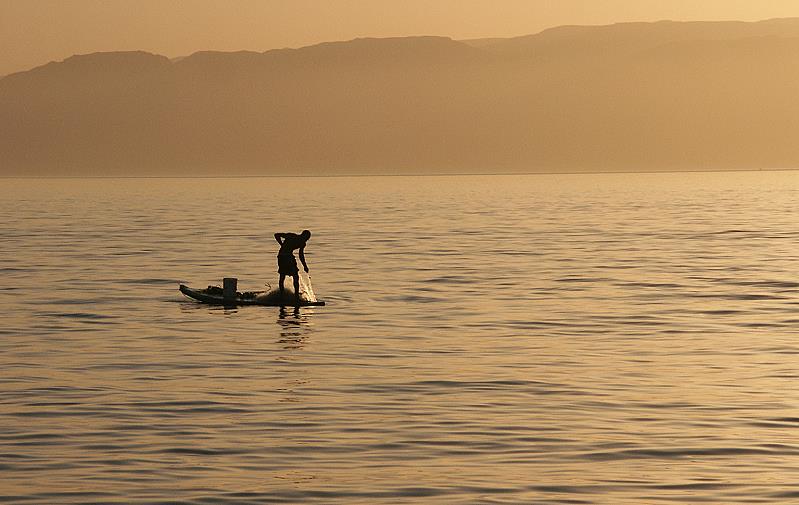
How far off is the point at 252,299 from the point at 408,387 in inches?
549

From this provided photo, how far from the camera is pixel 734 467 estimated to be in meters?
16.1

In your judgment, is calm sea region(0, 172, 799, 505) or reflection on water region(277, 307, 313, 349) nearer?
calm sea region(0, 172, 799, 505)

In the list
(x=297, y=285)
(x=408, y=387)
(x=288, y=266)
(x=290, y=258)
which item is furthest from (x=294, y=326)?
(x=408, y=387)

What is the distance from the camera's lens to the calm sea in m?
15.5

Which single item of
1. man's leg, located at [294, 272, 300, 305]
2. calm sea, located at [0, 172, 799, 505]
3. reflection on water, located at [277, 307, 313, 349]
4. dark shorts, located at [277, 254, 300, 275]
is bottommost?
reflection on water, located at [277, 307, 313, 349]

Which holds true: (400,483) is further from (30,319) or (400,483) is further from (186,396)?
(30,319)

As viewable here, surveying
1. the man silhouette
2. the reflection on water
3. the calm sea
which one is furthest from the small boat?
the calm sea

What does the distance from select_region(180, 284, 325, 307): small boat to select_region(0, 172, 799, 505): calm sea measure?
0.47 meters

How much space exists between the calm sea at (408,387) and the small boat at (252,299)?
470 millimetres

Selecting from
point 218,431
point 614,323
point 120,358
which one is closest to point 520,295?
point 614,323

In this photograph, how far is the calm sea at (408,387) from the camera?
15.5 meters

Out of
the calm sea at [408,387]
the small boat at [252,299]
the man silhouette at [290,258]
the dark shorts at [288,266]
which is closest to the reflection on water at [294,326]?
the calm sea at [408,387]

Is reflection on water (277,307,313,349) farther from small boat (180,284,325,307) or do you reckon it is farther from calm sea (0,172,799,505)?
small boat (180,284,325,307)

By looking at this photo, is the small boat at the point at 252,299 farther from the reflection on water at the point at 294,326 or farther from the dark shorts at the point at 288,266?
the dark shorts at the point at 288,266
